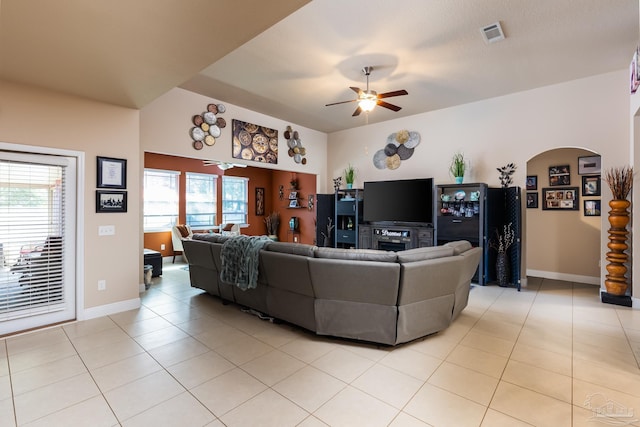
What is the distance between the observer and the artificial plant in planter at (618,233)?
4.05m

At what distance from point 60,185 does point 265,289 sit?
104 inches

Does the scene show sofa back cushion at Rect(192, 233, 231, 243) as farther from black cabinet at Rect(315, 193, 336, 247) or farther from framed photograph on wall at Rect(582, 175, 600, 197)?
framed photograph on wall at Rect(582, 175, 600, 197)

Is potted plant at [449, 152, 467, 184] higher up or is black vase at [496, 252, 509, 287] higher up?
potted plant at [449, 152, 467, 184]

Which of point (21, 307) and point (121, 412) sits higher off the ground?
point (21, 307)

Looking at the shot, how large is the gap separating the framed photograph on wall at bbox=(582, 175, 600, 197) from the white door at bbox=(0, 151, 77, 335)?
779 centimetres

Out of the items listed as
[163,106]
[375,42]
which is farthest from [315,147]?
[375,42]

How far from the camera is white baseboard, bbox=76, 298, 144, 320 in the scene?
3.54 metres

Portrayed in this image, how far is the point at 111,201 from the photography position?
12.2 ft

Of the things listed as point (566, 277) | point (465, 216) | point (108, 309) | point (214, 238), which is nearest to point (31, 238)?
point (108, 309)

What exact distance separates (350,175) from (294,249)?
13.9 ft

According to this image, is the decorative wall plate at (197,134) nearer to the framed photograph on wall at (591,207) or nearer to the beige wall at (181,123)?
the beige wall at (181,123)

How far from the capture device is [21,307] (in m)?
3.18

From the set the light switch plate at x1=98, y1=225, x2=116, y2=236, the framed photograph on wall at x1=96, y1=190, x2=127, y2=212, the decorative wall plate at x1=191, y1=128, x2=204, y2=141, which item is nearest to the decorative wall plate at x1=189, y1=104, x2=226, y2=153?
the decorative wall plate at x1=191, y1=128, x2=204, y2=141

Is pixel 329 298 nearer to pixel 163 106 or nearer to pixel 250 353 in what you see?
pixel 250 353
